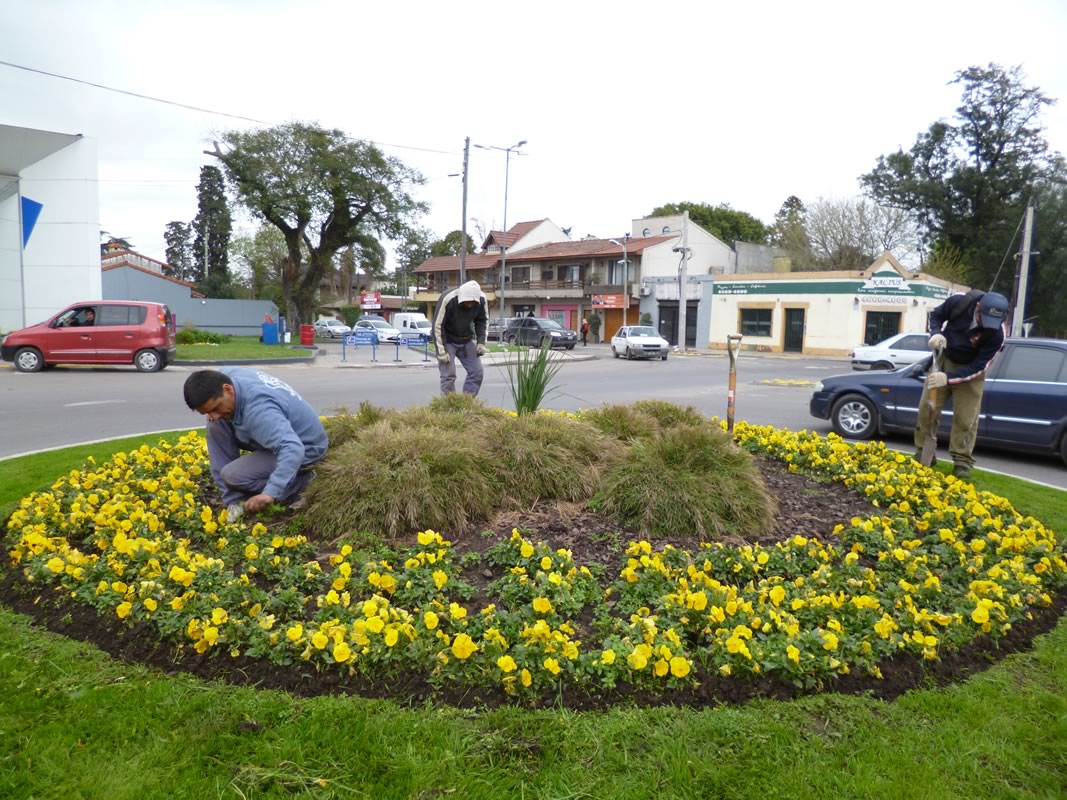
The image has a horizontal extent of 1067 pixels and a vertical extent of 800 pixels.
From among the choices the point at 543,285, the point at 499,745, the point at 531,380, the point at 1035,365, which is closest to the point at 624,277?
the point at 543,285

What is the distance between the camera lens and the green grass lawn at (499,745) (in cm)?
226

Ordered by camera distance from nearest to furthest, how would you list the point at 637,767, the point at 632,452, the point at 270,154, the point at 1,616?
the point at 637,767
the point at 1,616
the point at 632,452
the point at 270,154

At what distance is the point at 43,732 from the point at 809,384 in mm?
18151

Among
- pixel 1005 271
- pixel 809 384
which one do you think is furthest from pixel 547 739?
pixel 1005 271

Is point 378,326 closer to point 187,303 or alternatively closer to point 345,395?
point 187,303

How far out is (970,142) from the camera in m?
48.8


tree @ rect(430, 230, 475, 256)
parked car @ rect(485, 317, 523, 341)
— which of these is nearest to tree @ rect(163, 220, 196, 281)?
tree @ rect(430, 230, 475, 256)

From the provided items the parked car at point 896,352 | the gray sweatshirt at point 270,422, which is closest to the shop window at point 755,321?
the parked car at point 896,352

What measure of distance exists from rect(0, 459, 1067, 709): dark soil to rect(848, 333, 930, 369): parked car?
62.8 feet

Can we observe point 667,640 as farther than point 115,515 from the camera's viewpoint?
No

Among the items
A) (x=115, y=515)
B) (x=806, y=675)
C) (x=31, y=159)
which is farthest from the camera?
(x=31, y=159)

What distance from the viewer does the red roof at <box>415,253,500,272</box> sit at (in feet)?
188

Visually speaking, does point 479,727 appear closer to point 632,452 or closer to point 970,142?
point 632,452

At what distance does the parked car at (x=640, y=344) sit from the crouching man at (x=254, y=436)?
25298mm
